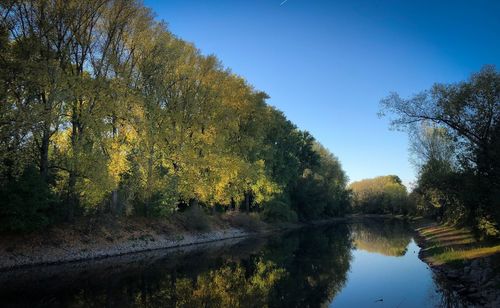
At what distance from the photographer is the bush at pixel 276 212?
65688mm

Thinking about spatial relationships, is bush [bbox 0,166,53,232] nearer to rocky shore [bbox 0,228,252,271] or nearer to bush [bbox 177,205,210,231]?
rocky shore [bbox 0,228,252,271]

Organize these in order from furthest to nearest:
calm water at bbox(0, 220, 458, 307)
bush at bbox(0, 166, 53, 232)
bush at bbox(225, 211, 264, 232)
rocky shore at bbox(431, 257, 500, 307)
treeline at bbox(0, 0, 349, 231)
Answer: bush at bbox(225, 211, 264, 232)
treeline at bbox(0, 0, 349, 231)
bush at bbox(0, 166, 53, 232)
calm water at bbox(0, 220, 458, 307)
rocky shore at bbox(431, 257, 500, 307)

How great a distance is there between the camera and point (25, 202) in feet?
76.4

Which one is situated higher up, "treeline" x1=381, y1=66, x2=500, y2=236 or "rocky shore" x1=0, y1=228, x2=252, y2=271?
"treeline" x1=381, y1=66, x2=500, y2=236

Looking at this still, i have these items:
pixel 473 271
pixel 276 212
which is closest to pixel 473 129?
pixel 473 271

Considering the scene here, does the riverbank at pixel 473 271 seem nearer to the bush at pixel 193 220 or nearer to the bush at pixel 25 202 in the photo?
the bush at pixel 193 220

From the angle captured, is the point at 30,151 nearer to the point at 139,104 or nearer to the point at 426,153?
the point at 139,104

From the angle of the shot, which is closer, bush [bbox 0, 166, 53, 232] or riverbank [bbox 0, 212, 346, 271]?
bush [bbox 0, 166, 53, 232]

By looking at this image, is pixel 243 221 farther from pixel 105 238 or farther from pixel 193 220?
pixel 105 238

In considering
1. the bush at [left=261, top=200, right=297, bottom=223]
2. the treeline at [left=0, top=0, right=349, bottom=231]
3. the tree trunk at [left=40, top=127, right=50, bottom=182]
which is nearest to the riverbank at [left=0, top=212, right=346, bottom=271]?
the treeline at [left=0, top=0, right=349, bottom=231]

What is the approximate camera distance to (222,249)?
37.2m

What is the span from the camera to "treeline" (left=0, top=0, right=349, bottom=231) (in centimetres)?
2369

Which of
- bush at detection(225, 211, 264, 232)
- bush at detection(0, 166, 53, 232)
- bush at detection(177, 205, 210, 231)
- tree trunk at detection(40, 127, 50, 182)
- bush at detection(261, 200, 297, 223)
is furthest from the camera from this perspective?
bush at detection(261, 200, 297, 223)

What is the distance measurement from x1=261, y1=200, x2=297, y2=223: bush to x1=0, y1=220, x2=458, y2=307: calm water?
33289mm
